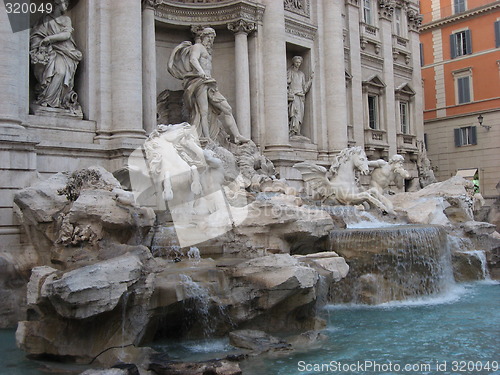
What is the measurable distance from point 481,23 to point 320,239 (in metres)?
22.2

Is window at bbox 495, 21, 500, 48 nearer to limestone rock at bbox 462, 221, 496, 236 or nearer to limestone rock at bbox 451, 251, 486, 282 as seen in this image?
limestone rock at bbox 462, 221, 496, 236

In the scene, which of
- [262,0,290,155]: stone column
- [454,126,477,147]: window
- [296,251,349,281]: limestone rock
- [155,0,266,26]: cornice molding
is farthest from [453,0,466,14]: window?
[296,251,349,281]: limestone rock

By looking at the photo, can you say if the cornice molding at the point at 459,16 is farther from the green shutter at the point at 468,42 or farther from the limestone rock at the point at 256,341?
the limestone rock at the point at 256,341

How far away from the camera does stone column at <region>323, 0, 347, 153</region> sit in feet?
61.3

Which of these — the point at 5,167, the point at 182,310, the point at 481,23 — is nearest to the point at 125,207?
the point at 182,310

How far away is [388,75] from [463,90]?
314 inches

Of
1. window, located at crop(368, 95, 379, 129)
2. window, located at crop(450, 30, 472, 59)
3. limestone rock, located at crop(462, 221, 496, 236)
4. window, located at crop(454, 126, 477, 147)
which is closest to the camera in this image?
limestone rock, located at crop(462, 221, 496, 236)

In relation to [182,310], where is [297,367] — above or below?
below

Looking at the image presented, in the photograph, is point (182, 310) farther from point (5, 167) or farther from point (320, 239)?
point (5, 167)

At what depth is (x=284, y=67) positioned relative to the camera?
55.2 feet

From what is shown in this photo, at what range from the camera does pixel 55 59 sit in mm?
12359

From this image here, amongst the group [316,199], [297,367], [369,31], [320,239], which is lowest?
[297,367]

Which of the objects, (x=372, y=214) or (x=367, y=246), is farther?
(x=372, y=214)

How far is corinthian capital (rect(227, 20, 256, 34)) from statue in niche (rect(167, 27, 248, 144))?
1.25m
